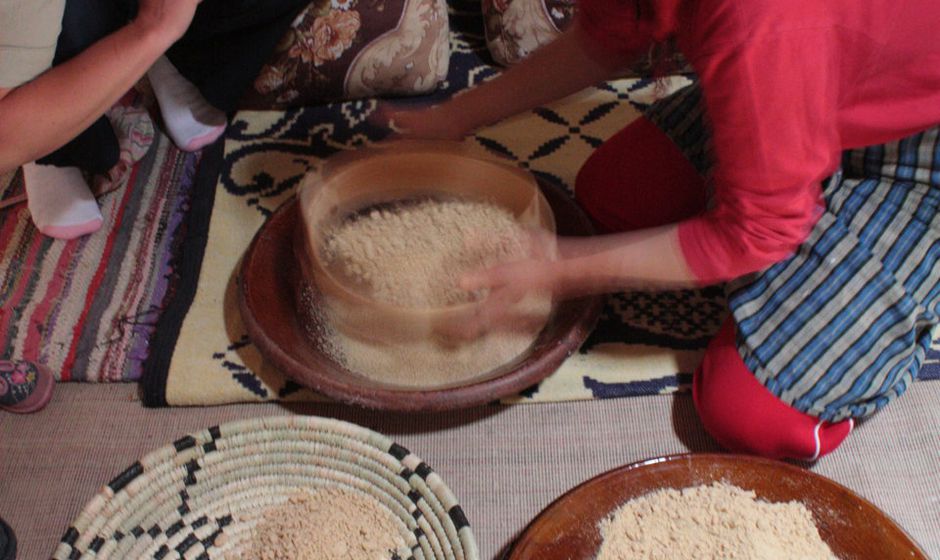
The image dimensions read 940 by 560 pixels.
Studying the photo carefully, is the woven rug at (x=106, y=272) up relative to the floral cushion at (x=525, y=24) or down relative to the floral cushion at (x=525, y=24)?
down

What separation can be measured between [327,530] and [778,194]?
1.99ft

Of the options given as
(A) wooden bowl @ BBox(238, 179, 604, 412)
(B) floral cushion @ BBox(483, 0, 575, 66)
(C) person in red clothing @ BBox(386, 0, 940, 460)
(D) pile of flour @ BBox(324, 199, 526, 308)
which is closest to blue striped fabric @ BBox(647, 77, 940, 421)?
(C) person in red clothing @ BBox(386, 0, 940, 460)

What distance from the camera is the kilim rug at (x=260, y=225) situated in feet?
3.85

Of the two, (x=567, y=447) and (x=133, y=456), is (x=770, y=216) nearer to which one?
(x=567, y=447)

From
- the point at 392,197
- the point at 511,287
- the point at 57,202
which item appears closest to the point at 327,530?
the point at 511,287

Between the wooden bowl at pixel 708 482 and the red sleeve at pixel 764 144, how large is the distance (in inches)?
8.9

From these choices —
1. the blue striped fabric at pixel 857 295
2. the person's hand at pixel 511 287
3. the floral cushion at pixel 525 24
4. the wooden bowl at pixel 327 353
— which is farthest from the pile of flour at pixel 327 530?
the floral cushion at pixel 525 24

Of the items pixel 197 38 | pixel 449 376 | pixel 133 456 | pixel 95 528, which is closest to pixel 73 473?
pixel 133 456

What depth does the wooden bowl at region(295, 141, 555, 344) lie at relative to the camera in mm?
966

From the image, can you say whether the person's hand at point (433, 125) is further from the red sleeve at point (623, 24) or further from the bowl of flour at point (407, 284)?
the red sleeve at point (623, 24)

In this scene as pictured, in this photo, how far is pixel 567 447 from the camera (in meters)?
1.11

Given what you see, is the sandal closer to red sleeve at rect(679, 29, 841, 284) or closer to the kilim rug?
the kilim rug

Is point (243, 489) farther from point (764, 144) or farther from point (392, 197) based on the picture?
point (764, 144)

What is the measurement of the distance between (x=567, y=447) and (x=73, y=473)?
2.17 ft
